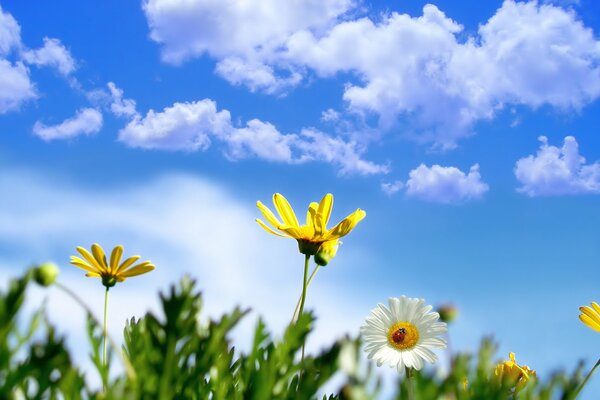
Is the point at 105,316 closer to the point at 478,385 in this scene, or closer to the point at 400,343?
the point at 400,343

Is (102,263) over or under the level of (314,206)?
under

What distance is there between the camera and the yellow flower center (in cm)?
270

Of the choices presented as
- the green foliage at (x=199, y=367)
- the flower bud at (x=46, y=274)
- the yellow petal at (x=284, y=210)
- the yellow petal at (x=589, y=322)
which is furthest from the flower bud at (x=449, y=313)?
the flower bud at (x=46, y=274)

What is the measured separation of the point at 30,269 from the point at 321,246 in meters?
1.45

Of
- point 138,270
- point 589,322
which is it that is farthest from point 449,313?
point 138,270

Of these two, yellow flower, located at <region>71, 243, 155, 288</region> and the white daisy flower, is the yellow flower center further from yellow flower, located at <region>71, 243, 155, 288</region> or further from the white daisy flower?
yellow flower, located at <region>71, 243, 155, 288</region>

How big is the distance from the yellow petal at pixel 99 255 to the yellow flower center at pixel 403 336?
1.13 metres

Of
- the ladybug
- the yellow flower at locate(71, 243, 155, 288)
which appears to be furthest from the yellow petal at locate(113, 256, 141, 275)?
the ladybug

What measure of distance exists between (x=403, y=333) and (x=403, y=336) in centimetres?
1

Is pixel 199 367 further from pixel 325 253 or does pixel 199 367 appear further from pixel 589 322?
pixel 589 322

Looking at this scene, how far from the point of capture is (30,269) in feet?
4.14

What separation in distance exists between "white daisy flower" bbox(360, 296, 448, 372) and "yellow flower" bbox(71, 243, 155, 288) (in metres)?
0.93

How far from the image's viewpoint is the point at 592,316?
2611mm

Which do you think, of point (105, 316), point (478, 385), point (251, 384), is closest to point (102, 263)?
point (105, 316)
